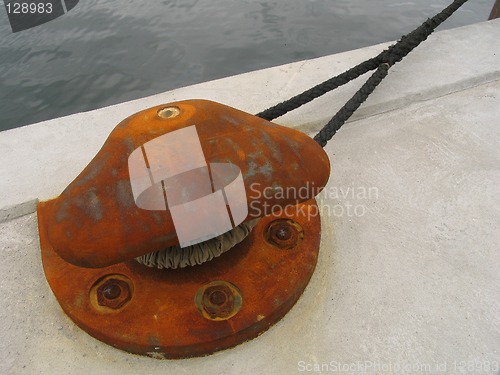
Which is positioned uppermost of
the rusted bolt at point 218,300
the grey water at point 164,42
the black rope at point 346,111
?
the black rope at point 346,111

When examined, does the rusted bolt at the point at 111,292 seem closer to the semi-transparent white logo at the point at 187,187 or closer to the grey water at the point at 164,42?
the semi-transparent white logo at the point at 187,187

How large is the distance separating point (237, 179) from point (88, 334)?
0.63 meters

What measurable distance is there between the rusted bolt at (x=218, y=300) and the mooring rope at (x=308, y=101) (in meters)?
0.08

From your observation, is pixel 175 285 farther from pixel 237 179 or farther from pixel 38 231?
pixel 38 231

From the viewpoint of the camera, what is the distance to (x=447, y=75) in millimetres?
2064

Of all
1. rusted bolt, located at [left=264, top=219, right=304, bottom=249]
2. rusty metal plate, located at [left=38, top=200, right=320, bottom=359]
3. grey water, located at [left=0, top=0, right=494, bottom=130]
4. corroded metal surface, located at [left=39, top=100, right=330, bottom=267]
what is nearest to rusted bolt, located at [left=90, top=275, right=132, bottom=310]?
rusty metal plate, located at [left=38, top=200, right=320, bottom=359]

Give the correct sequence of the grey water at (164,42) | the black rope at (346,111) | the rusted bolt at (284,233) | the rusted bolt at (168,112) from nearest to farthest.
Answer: the rusted bolt at (168,112) < the rusted bolt at (284,233) < the black rope at (346,111) < the grey water at (164,42)

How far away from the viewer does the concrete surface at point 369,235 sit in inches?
45.0

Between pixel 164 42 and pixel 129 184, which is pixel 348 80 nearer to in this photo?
pixel 129 184

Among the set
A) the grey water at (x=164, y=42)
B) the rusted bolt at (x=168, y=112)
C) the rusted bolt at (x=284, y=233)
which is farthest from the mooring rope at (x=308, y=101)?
the grey water at (x=164, y=42)

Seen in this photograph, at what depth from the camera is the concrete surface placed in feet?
3.75

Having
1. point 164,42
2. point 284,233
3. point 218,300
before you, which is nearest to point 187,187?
point 218,300

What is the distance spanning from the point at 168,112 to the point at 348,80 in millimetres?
968

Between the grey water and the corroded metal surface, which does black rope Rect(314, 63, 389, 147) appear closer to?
the corroded metal surface
